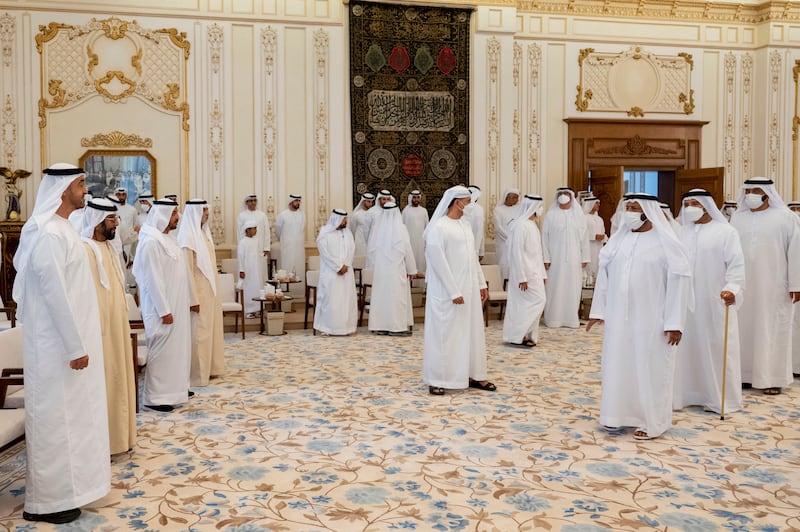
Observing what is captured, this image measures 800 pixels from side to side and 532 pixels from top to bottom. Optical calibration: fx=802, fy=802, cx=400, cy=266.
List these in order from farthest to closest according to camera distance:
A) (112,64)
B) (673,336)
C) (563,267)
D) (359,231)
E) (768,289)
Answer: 1. (359,231)
2. (112,64)
3. (563,267)
4. (768,289)
5. (673,336)

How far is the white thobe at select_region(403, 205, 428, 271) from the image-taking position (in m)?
11.4

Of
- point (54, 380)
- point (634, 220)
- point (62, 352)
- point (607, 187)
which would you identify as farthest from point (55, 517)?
point (607, 187)

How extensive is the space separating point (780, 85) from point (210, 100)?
9021mm

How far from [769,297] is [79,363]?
16.0 feet

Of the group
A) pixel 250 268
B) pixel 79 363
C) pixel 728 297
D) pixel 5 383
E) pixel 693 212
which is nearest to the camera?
pixel 79 363

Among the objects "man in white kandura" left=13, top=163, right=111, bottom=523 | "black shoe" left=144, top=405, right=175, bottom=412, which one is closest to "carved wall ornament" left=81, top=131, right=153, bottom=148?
"black shoe" left=144, top=405, right=175, bottom=412

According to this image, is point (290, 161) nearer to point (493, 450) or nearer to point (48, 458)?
point (493, 450)

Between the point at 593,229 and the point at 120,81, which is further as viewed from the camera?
the point at 593,229

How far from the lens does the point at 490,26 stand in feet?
39.2

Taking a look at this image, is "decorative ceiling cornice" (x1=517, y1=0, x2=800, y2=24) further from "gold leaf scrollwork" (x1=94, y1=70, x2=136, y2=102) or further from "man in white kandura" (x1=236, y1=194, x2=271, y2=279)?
"gold leaf scrollwork" (x1=94, y1=70, x2=136, y2=102)

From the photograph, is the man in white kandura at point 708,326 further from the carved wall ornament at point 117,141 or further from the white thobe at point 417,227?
the carved wall ornament at point 117,141

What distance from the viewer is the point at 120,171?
10.9 meters

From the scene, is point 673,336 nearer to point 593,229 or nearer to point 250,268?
point 250,268

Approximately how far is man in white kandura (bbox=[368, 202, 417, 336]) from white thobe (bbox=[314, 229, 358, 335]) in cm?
28
